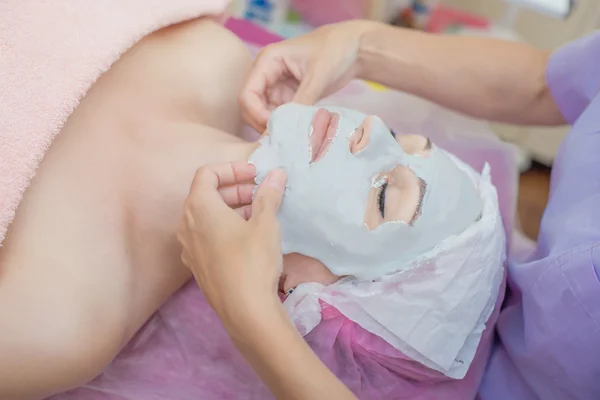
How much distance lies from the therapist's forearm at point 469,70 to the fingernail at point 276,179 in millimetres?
412

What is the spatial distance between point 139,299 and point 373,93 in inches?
28.3

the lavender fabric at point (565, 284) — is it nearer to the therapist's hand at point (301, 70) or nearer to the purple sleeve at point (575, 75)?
the purple sleeve at point (575, 75)

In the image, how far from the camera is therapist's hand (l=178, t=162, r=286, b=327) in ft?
1.91

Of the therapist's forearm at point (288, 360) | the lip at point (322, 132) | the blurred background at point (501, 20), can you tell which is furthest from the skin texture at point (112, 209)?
the blurred background at point (501, 20)

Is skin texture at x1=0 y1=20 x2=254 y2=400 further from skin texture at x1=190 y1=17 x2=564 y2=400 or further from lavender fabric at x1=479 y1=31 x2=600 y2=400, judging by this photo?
lavender fabric at x1=479 y1=31 x2=600 y2=400

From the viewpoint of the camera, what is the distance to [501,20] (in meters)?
1.75

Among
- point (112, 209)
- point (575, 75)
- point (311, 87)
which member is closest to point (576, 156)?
point (575, 75)

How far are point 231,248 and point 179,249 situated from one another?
0.74 ft

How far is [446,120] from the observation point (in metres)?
1.21

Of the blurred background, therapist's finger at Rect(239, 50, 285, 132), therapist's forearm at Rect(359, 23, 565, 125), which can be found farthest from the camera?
the blurred background

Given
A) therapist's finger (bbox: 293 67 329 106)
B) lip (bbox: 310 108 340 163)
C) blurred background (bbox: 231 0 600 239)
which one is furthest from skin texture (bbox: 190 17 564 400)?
blurred background (bbox: 231 0 600 239)

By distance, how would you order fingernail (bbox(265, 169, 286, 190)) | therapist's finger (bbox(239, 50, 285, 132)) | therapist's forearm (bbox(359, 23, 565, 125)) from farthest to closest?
therapist's forearm (bbox(359, 23, 565, 125)), therapist's finger (bbox(239, 50, 285, 132)), fingernail (bbox(265, 169, 286, 190))

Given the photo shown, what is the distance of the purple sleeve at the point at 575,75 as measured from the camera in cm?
86

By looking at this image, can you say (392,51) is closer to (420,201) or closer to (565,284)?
(420,201)
